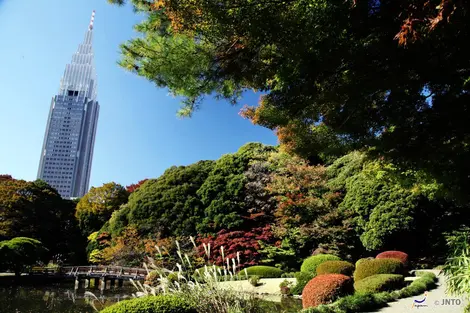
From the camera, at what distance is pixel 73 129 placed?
265 ft

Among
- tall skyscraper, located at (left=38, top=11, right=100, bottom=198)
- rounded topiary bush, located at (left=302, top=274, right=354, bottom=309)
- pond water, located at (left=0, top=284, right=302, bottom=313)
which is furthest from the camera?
tall skyscraper, located at (left=38, top=11, right=100, bottom=198)

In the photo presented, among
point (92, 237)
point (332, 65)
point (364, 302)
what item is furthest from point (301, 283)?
point (92, 237)

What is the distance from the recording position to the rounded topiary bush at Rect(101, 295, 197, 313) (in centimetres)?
367

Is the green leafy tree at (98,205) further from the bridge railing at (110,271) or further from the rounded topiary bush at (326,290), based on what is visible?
the rounded topiary bush at (326,290)

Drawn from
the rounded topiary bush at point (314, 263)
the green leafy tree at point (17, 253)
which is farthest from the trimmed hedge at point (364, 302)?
the green leafy tree at point (17, 253)

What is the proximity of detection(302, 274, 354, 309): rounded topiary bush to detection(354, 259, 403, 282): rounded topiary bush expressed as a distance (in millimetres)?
2425

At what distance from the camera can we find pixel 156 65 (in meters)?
3.21

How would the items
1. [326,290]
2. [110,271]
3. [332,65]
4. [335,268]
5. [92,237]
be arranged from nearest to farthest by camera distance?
[332,65] < [326,290] < [335,268] < [110,271] < [92,237]

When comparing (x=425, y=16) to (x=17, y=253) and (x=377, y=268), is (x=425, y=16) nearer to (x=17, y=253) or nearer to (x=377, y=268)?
(x=377, y=268)

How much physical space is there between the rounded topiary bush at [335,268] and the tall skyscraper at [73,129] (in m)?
77.1

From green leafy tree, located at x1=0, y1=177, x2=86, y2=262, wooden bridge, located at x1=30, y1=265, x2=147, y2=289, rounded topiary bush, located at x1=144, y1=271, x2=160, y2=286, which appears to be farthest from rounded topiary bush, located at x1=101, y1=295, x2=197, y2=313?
green leafy tree, located at x1=0, y1=177, x2=86, y2=262

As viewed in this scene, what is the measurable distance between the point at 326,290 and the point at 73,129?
85609mm

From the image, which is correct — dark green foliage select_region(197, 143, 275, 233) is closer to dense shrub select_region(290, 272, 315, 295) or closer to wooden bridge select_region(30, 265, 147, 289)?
wooden bridge select_region(30, 265, 147, 289)

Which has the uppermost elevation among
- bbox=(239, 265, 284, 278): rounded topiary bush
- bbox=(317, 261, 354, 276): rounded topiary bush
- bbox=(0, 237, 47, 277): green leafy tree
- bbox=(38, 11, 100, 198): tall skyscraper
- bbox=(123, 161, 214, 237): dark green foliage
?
bbox=(38, 11, 100, 198): tall skyscraper
